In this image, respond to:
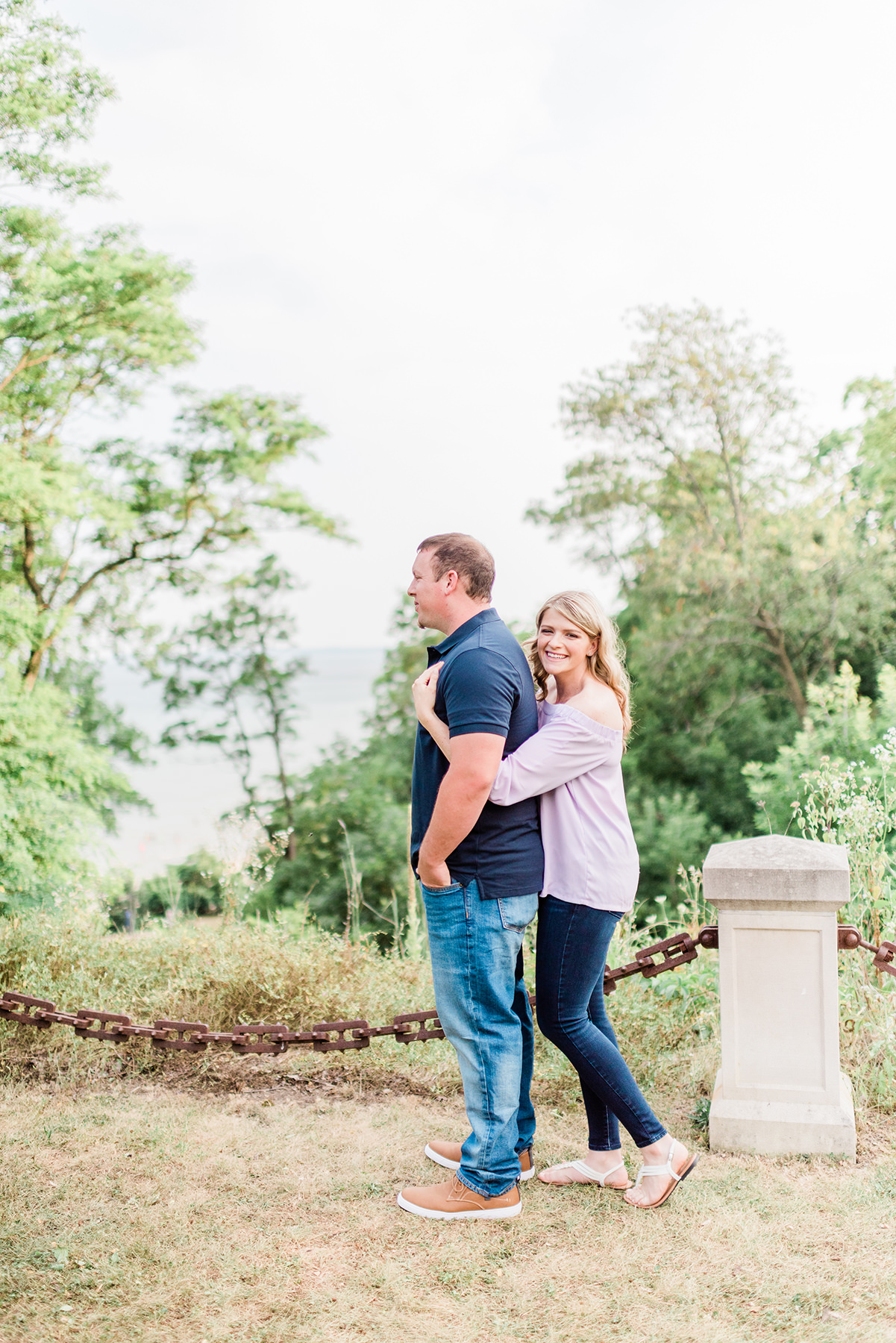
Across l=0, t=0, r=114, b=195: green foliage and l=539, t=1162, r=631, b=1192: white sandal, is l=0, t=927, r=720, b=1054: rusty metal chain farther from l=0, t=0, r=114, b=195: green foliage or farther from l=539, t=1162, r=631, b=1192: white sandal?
l=0, t=0, r=114, b=195: green foliage

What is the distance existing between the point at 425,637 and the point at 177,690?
19.2 feet

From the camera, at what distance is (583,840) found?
9.70 feet

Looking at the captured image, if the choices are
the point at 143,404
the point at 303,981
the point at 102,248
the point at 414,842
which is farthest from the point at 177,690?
the point at 414,842

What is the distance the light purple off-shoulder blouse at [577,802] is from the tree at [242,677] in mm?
19153

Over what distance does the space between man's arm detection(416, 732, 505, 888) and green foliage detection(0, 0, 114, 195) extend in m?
12.5

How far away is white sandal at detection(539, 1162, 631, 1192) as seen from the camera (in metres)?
3.15

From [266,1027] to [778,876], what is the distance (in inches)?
81.4

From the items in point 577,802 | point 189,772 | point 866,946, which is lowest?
point 189,772

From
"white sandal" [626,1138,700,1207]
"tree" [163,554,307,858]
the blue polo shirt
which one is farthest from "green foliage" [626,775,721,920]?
the blue polo shirt

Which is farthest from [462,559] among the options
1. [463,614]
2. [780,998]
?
[780,998]

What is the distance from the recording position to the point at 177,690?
2203 cm

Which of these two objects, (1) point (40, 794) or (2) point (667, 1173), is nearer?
(2) point (667, 1173)

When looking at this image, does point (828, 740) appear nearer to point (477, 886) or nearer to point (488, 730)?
point (477, 886)

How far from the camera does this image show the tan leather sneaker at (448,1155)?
10.8 ft
